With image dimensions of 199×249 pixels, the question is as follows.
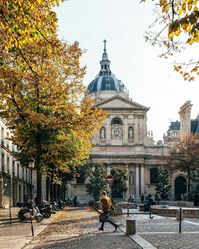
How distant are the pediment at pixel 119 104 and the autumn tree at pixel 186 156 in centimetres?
1774

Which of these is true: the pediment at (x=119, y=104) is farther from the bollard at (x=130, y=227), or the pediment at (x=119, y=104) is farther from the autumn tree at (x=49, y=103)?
the bollard at (x=130, y=227)

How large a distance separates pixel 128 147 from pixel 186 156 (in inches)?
839

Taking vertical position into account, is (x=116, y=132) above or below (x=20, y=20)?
above

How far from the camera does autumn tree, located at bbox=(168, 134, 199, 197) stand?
2621 inches

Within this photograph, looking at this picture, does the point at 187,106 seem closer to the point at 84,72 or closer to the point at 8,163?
the point at 8,163

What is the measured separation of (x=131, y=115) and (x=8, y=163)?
133 ft

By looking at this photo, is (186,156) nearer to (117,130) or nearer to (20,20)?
(117,130)

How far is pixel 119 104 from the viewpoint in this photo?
8806cm

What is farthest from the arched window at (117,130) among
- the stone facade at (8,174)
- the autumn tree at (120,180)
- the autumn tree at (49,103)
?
the autumn tree at (49,103)

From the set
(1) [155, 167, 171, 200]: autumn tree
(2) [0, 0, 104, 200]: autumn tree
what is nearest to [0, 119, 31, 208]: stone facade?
(2) [0, 0, 104, 200]: autumn tree

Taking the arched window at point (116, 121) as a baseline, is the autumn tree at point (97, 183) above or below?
below

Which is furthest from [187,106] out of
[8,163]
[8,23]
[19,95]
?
[8,23]

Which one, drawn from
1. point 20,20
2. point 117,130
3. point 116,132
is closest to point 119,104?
point 117,130

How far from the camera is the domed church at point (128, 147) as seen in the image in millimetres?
87625
